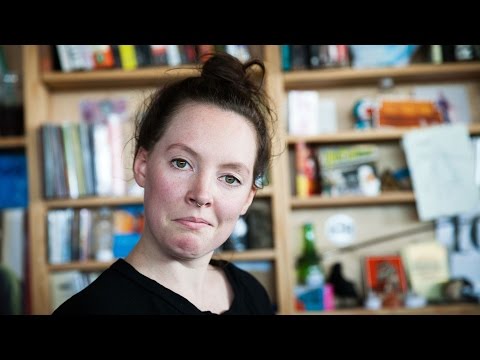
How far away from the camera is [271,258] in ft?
7.54

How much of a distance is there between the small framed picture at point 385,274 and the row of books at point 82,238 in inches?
47.6

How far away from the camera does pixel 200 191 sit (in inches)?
23.9

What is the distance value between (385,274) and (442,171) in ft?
1.99

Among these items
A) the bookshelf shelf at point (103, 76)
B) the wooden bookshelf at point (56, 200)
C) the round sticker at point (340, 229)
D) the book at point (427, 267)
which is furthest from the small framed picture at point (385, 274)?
the bookshelf shelf at point (103, 76)

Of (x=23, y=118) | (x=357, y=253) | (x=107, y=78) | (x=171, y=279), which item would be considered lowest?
(x=357, y=253)

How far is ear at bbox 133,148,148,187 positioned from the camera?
700mm

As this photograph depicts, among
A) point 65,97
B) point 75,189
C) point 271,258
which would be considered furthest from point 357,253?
point 65,97

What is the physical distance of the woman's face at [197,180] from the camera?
2.02ft

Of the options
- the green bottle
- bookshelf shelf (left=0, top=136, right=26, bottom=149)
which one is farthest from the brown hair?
bookshelf shelf (left=0, top=136, right=26, bottom=149)
